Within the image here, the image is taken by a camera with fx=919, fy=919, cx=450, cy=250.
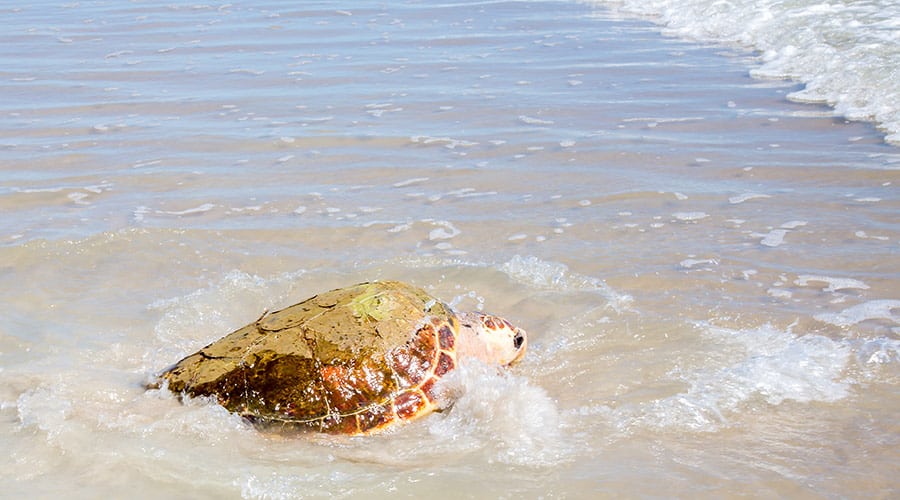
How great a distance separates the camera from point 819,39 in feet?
32.1

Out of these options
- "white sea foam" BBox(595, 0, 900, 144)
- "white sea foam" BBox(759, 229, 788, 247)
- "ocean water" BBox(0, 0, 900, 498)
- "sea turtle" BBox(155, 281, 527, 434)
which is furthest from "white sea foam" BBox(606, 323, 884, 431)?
"white sea foam" BBox(595, 0, 900, 144)

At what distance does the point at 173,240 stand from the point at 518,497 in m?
3.41

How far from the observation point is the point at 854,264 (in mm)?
4938

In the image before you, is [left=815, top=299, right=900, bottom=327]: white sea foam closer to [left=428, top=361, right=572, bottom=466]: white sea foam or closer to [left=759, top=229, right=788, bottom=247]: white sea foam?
[left=759, top=229, right=788, bottom=247]: white sea foam

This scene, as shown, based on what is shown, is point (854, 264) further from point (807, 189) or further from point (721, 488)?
point (721, 488)

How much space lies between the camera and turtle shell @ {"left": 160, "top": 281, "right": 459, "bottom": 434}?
371 cm

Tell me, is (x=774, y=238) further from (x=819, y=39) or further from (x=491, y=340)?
(x=819, y=39)

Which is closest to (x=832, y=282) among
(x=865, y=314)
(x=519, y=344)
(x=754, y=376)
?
(x=865, y=314)

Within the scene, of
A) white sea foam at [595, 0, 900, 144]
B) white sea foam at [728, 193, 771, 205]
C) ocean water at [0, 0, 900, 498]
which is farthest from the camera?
white sea foam at [595, 0, 900, 144]

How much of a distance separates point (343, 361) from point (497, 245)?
6.55 feet

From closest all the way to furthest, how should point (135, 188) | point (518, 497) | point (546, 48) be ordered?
point (518, 497) → point (135, 188) → point (546, 48)

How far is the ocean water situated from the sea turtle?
10cm

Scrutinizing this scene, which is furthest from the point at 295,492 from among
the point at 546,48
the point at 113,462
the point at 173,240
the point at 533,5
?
the point at 533,5

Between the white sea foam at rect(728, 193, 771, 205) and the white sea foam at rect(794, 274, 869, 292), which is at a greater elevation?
the white sea foam at rect(728, 193, 771, 205)
